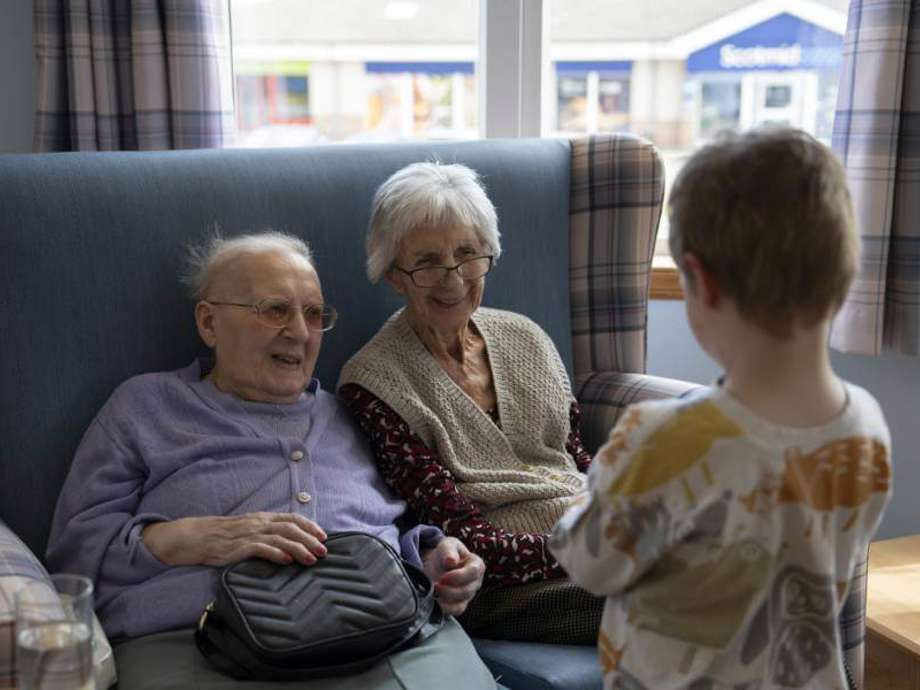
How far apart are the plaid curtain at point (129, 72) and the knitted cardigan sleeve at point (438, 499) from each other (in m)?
0.85

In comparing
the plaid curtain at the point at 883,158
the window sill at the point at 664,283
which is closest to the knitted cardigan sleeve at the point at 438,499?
the plaid curtain at the point at 883,158

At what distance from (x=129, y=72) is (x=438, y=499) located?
123 cm

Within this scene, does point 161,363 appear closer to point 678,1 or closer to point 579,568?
point 579,568

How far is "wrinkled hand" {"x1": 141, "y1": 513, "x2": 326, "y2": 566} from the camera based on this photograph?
167 centimetres

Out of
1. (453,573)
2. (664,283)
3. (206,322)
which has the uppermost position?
(206,322)

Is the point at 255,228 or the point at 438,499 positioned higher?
the point at 255,228

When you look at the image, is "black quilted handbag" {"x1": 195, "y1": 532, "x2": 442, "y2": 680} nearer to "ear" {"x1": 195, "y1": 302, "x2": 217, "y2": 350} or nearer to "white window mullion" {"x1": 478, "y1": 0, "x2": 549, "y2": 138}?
"ear" {"x1": 195, "y1": 302, "x2": 217, "y2": 350}

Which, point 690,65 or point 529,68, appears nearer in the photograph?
point 529,68

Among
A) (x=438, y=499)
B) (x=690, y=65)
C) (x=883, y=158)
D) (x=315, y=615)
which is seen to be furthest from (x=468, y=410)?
(x=690, y=65)

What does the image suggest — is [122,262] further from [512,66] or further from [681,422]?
[512,66]

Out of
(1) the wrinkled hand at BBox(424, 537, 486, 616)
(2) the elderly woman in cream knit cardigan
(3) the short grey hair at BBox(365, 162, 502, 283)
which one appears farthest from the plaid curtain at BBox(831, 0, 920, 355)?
(1) the wrinkled hand at BBox(424, 537, 486, 616)

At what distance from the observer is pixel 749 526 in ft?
3.63

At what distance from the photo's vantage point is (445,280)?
204 centimetres

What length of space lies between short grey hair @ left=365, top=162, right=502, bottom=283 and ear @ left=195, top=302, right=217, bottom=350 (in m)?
0.31
